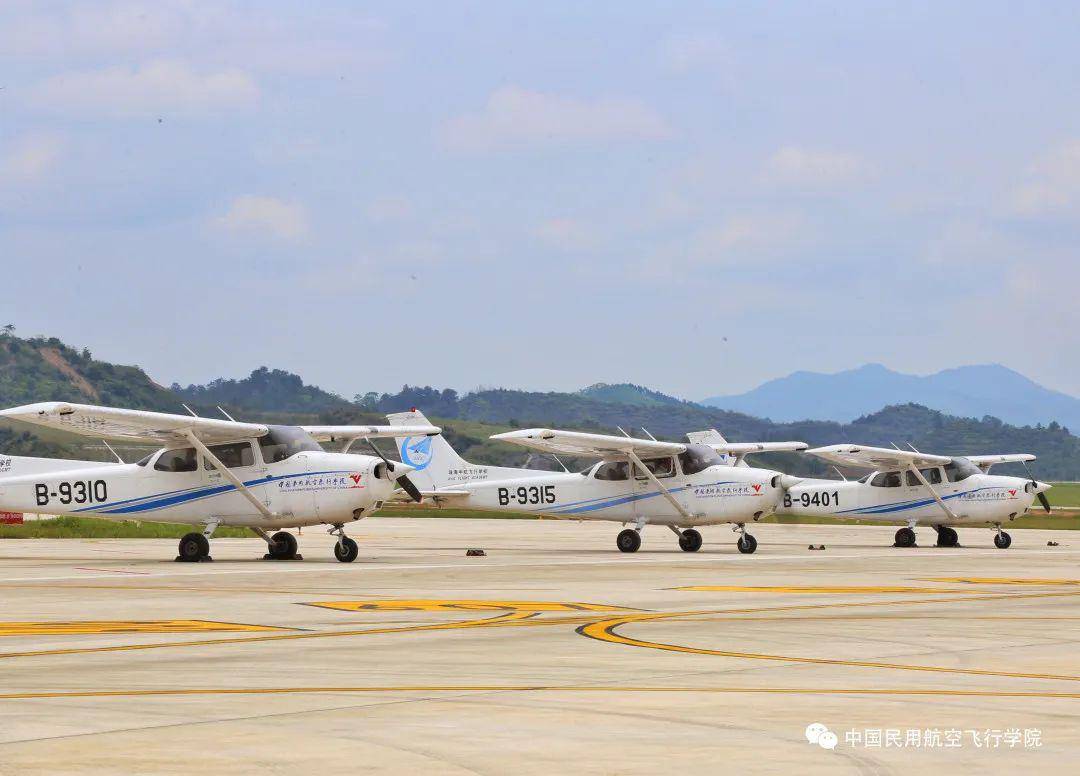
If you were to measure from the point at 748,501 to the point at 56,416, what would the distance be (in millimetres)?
Answer: 16786

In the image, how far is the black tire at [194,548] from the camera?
30.1 m

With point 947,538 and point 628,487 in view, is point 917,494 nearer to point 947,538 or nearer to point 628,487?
point 947,538

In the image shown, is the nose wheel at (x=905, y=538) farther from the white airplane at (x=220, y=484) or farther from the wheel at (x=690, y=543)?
the white airplane at (x=220, y=484)

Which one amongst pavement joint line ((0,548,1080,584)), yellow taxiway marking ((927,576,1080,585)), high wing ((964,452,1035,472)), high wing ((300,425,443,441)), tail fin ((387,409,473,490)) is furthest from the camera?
high wing ((964,452,1035,472))

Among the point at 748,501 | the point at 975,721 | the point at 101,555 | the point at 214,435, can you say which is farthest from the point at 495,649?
the point at 748,501

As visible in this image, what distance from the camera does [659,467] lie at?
3878 cm

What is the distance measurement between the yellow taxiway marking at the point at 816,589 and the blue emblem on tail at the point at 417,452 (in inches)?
809

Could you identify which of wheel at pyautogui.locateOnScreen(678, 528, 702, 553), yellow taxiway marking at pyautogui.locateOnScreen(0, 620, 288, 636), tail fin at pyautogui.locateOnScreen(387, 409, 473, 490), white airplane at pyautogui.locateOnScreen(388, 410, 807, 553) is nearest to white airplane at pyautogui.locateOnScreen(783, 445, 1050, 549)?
white airplane at pyautogui.locateOnScreen(388, 410, 807, 553)

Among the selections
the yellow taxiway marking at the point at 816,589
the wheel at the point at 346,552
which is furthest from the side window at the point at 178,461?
the yellow taxiway marking at the point at 816,589

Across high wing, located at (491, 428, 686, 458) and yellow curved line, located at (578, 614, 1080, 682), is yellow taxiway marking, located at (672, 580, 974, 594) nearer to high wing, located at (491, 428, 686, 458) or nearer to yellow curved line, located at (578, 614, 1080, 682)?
yellow curved line, located at (578, 614, 1080, 682)

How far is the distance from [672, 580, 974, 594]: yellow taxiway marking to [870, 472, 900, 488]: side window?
73.5ft

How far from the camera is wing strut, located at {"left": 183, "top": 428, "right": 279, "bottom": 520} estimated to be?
30312 millimetres

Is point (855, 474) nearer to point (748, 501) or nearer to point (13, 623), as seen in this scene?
point (748, 501)

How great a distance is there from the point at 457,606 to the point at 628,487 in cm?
2059
